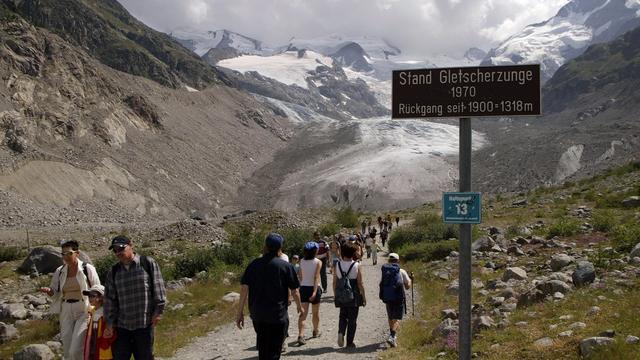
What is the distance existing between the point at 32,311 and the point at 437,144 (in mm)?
124360

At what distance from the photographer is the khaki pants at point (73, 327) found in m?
8.09

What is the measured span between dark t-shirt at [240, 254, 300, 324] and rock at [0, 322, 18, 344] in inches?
393

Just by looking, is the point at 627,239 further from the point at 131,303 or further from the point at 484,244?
the point at 131,303

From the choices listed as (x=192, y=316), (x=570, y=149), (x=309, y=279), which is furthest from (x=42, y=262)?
(x=570, y=149)

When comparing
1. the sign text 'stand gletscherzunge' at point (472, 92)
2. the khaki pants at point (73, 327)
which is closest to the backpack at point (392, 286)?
the sign text 'stand gletscherzunge' at point (472, 92)

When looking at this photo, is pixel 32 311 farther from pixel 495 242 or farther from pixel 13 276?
pixel 495 242

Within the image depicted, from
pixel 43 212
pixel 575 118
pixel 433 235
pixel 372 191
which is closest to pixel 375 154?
pixel 372 191

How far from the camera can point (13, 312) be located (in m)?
17.4

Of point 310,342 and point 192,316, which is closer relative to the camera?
point 310,342

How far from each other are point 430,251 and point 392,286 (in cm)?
1364

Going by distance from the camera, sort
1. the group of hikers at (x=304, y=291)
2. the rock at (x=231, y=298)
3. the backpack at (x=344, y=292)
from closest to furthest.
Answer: the group of hikers at (x=304, y=291) < the backpack at (x=344, y=292) < the rock at (x=231, y=298)

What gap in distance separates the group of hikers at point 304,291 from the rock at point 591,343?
11.9 feet

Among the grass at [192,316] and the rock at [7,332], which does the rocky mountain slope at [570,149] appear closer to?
the grass at [192,316]

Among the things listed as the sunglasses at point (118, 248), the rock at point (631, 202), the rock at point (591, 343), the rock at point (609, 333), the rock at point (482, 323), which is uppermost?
the rock at point (631, 202)
